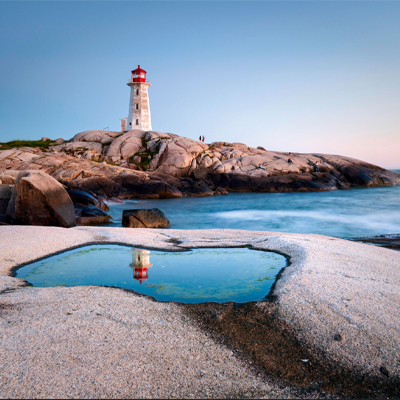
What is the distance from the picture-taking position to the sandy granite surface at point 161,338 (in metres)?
2.93

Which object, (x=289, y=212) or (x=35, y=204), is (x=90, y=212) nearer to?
(x=35, y=204)

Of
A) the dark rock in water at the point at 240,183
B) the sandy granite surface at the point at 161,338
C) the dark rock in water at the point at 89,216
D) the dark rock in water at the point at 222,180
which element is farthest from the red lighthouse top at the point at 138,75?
the sandy granite surface at the point at 161,338

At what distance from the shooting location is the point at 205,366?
321 centimetres

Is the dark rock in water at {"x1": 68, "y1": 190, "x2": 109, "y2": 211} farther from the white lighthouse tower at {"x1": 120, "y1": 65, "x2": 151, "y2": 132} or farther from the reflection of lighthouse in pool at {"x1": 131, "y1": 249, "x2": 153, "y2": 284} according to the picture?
the white lighthouse tower at {"x1": 120, "y1": 65, "x2": 151, "y2": 132}

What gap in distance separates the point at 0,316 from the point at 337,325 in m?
4.13

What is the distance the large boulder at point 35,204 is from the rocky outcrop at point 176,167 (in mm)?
17333

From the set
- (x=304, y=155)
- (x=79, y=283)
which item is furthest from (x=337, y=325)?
(x=304, y=155)

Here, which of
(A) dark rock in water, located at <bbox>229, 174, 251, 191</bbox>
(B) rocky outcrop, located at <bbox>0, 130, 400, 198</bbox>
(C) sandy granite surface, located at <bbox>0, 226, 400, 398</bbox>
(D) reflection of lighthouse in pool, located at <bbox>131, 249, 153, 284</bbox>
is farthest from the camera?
(A) dark rock in water, located at <bbox>229, 174, 251, 191</bbox>

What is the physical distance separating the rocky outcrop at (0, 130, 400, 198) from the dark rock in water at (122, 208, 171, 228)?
50.5 feet

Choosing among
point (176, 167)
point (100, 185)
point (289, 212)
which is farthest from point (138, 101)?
point (289, 212)

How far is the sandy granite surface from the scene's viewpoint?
293 centimetres

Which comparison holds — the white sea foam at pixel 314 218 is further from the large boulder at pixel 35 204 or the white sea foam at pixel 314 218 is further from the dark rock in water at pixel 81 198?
the large boulder at pixel 35 204

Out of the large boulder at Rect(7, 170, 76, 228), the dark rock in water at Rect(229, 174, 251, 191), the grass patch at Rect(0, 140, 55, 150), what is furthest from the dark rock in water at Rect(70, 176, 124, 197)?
the large boulder at Rect(7, 170, 76, 228)

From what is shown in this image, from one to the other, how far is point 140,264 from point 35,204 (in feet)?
20.5
